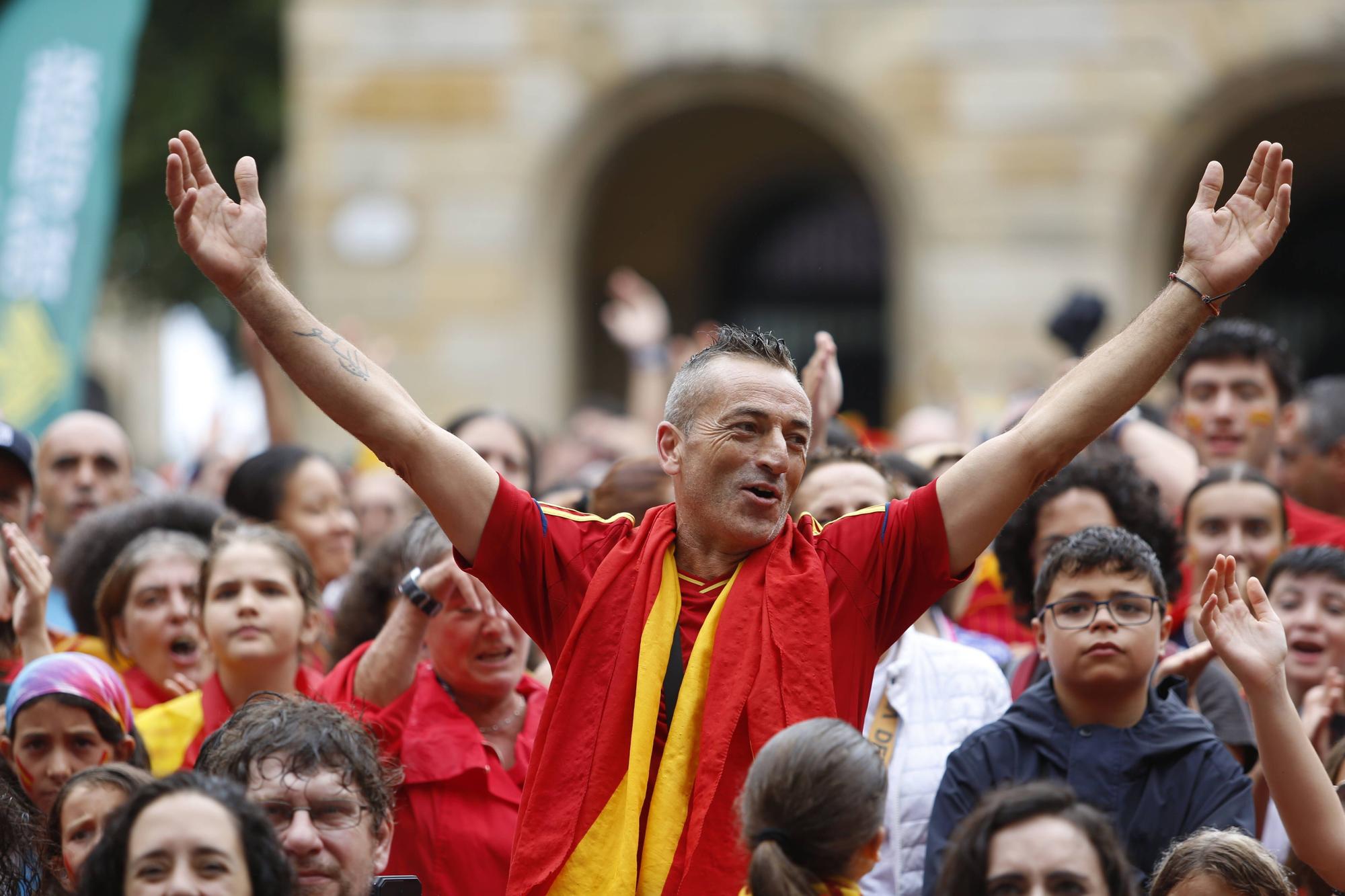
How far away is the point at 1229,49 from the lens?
46.1ft

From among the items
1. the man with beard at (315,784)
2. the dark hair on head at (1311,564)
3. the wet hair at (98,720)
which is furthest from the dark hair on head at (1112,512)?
the wet hair at (98,720)

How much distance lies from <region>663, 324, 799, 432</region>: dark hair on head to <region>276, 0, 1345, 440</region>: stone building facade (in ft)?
31.7

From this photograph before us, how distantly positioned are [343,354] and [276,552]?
1758mm

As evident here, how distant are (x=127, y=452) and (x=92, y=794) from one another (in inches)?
131

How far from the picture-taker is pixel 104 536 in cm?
623

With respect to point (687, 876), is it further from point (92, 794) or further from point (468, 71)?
point (468, 71)

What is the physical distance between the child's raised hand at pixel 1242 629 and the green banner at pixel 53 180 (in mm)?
6590

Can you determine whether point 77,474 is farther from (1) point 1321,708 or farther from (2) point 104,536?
(1) point 1321,708

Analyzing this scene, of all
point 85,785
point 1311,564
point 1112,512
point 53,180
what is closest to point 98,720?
point 85,785

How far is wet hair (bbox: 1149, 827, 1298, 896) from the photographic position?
382cm

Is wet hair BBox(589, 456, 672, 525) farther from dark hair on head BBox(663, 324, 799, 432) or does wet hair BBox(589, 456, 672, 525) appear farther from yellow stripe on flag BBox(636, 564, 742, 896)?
yellow stripe on flag BBox(636, 564, 742, 896)

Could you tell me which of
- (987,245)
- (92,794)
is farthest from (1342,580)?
(987,245)

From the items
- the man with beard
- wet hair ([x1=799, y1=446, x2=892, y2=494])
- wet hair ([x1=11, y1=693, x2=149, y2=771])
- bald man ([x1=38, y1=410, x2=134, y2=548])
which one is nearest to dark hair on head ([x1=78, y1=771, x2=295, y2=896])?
the man with beard

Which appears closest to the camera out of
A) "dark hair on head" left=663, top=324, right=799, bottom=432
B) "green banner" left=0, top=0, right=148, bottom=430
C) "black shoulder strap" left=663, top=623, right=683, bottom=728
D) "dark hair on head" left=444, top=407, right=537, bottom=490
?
"black shoulder strap" left=663, top=623, right=683, bottom=728
